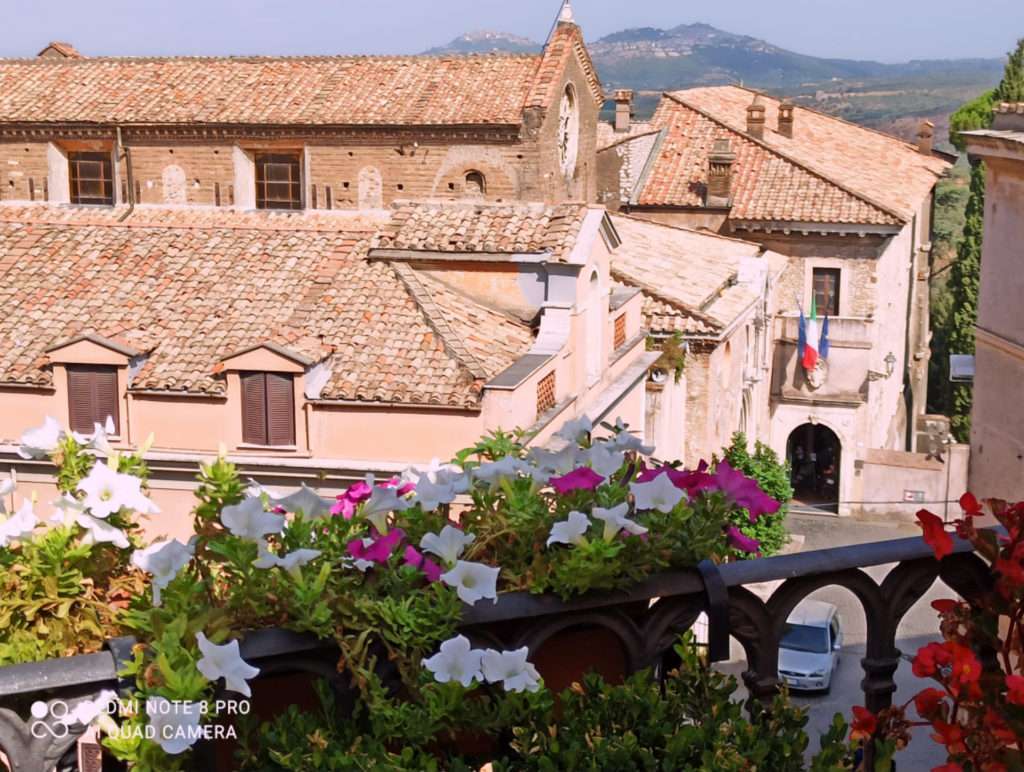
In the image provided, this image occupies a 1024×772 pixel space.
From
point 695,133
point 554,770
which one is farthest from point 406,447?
point 695,133

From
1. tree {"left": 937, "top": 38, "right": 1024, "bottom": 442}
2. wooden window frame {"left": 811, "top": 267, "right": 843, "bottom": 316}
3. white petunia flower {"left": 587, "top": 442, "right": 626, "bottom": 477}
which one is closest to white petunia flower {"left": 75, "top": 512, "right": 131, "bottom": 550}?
white petunia flower {"left": 587, "top": 442, "right": 626, "bottom": 477}

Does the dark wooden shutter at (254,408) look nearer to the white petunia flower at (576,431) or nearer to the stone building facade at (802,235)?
the white petunia flower at (576,431)

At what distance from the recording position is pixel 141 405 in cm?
1645

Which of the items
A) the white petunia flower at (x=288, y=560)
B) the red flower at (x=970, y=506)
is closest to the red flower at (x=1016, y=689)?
the red flower at (x=970, y=506)

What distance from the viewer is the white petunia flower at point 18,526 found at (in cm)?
287

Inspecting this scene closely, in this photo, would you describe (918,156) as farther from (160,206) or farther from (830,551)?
(830,551)

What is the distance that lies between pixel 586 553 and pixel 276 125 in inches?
852

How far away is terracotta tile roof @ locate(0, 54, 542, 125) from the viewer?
2347 centimetres

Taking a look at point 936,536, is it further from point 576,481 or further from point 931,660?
point 576,481

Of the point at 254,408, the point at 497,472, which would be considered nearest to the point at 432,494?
the point at 497,472

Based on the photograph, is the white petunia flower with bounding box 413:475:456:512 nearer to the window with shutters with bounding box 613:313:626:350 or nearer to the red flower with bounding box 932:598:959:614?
the red flower with bounding box 932:598:959:614

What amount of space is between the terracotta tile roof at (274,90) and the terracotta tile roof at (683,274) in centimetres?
368

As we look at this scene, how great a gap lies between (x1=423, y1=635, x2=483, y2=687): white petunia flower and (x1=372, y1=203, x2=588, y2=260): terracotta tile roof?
601 inches

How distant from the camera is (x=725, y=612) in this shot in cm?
291
